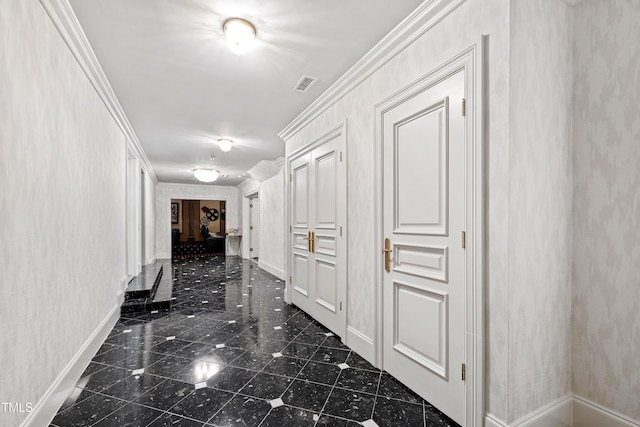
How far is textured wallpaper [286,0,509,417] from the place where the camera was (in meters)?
1.59

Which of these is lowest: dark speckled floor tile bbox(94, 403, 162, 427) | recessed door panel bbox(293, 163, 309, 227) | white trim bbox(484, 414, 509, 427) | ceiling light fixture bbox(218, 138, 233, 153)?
dark speckled floor tile bbox(94, 403, 162, 427)

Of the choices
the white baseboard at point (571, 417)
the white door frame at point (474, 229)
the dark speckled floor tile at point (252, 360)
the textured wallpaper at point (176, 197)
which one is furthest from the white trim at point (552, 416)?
the textured wallpaper at point (176, 197)

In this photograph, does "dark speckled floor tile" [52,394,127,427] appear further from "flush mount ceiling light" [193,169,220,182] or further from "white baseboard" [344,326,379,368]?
"flush mount ceiling light" [193,169,220,182]

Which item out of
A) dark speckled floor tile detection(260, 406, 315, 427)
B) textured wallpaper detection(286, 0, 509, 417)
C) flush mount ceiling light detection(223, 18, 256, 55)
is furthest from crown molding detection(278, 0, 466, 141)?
dark speckled floor tile detection(260, 406, 315, 427)

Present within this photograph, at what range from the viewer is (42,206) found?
180cm

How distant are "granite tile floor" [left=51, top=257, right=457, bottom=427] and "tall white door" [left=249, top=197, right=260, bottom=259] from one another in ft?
20.1

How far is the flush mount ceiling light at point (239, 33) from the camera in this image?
6.93ft

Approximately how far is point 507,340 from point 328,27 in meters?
2.38

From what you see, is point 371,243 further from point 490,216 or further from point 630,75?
point 630,75

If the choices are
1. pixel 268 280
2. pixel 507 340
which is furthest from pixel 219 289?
pixel 507 340

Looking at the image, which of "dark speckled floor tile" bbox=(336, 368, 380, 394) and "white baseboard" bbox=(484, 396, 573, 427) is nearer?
"white baseboard" bbox=(484, 396, 573, 427)

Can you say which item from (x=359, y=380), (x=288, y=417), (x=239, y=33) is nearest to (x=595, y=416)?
(x=359, y=380)

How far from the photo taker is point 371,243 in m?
2.64

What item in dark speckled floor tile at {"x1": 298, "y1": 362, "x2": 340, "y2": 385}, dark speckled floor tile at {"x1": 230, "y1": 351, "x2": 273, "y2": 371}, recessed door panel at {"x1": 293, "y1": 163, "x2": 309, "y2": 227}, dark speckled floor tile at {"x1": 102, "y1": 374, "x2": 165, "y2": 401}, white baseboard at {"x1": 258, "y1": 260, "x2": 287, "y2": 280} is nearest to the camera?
dark speckled floor tile at {"x1": 102, "y1": 374, "x2": 165, "y2": 401}
